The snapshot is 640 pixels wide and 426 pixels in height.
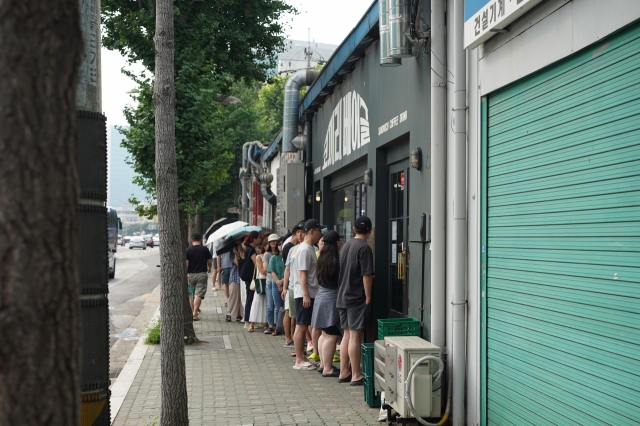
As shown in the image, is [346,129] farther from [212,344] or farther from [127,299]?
[127,299]

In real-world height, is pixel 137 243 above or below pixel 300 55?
below

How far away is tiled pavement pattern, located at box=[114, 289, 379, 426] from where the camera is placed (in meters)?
8.07

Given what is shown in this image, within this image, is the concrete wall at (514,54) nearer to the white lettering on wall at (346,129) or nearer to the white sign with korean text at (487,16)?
the white sign with korean text at (487,16)

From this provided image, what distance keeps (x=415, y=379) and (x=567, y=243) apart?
2.31m

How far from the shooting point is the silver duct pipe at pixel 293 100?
2053cm

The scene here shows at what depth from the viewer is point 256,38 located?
19812 mm

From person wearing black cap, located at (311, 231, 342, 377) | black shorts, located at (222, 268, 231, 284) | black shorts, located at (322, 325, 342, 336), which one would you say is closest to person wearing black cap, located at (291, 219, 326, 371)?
person wearing black cap, located at (311, 231, 342, 377)

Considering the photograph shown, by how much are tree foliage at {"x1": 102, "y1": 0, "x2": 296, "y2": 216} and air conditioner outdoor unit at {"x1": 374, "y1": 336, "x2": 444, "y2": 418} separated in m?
6.68

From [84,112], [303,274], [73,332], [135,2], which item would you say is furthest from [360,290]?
[135,2]

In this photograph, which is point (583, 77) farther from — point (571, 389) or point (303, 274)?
point (303, 274)

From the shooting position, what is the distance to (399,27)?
8.58 metres

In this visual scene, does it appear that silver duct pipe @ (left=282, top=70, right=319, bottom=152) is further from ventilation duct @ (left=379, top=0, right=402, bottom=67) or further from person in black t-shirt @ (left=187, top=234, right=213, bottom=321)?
ventilation duct @ (left=379, top=0, right=402, bottom=67)

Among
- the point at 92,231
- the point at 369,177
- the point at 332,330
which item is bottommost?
the point at 332,330

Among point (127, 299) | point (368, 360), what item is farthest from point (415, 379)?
point (127, 299)
